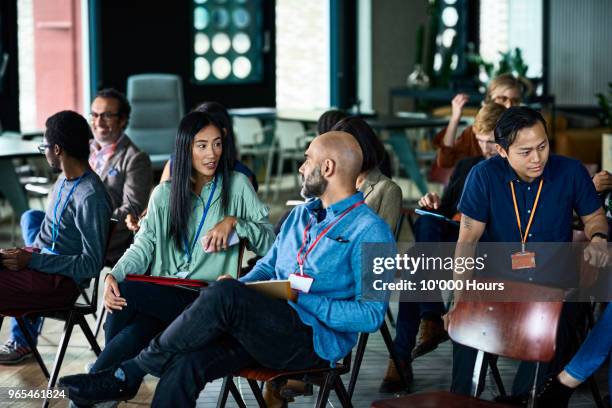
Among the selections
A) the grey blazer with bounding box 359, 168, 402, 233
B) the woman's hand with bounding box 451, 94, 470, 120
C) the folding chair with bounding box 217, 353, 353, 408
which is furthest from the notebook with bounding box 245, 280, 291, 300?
the woman's hand with bounding box 451, 94, 470, 120

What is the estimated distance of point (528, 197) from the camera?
3811 mm


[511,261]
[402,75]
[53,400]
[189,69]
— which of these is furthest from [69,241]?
[402,75]

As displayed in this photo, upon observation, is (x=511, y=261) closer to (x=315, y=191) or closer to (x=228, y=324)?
(x=315, y=191)

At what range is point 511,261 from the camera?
3.82 metres

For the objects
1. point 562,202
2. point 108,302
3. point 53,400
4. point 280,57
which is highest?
point 280,57

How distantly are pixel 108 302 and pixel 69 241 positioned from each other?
831 mm

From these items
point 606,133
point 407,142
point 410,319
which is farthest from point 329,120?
point 606,133

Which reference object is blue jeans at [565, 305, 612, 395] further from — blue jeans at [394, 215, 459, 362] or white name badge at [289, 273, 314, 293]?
blue jeans at [394, 215, 459, 362]

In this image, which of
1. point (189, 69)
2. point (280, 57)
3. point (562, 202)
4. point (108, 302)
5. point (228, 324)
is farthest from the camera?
point (280, 57)

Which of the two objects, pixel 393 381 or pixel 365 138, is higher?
pixel 365 138

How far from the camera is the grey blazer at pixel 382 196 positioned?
436 cm

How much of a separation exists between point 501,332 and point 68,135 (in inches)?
84.9

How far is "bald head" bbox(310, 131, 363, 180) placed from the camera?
10.6 ft

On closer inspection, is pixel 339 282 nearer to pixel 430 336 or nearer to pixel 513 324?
pixel 513 324
